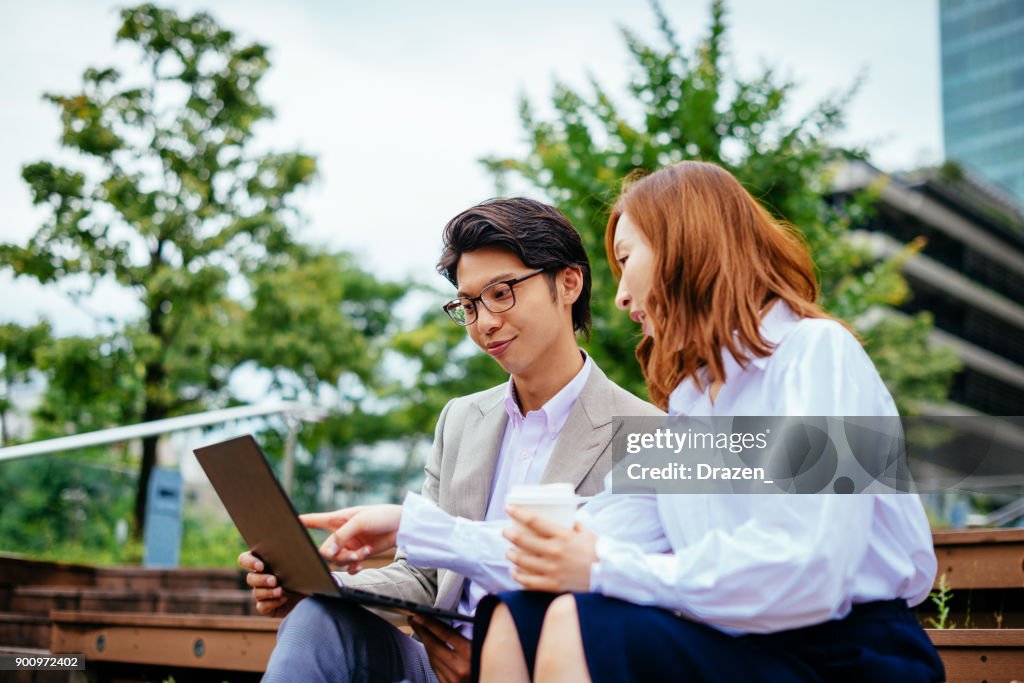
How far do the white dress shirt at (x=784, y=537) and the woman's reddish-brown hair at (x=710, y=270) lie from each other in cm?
4

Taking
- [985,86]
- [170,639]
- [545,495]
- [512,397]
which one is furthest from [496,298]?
[985,86]

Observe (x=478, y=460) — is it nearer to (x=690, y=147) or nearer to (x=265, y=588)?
(x=265, y=588)

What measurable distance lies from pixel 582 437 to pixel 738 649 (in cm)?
103

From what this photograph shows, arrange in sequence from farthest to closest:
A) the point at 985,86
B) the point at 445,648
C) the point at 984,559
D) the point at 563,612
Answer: the point at 985,86 → the point at 984,559 → the point at 445,648 → the point at 563,612

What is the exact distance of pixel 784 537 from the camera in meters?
1.35

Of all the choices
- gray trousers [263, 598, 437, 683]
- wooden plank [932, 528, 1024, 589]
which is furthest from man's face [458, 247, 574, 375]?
wooden plank [932, 528, 1024, 589]

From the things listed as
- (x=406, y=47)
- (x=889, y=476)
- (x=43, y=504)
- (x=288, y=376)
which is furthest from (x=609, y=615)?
(x=406, y=47)

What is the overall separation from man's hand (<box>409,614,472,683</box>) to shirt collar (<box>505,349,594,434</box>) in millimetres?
676

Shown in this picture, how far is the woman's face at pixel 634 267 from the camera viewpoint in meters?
1.68

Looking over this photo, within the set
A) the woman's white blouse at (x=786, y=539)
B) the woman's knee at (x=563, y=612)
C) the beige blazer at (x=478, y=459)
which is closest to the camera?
the woman's white blouse at (x=786, y=539)

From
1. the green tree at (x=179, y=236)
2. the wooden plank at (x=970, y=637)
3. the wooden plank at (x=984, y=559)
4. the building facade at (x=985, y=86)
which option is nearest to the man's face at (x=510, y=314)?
the wooden plank at (x=970, y=637)

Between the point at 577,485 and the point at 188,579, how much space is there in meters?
4.55

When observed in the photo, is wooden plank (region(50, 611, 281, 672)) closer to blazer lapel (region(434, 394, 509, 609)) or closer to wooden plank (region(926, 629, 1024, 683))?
blazer lapel (region(434, 394, 509, 609))

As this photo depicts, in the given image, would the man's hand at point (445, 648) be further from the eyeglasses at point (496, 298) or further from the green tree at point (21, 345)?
the green tree at point (21, 345)
